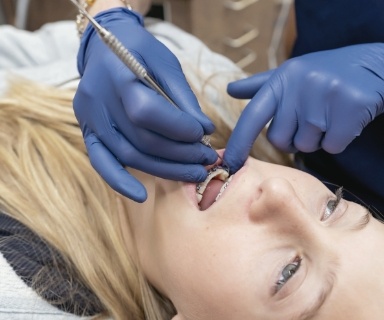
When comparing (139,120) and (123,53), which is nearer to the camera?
(123,53)

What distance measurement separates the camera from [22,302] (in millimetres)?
931

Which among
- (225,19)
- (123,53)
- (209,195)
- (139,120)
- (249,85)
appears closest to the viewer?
(123,53)

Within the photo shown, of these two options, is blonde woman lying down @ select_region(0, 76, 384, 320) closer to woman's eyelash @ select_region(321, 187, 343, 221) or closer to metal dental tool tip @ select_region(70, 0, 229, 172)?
woman's eyelash @ select_region(321, 187, 343, 221)

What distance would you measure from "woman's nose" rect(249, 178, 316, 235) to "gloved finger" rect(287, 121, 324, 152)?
172mm

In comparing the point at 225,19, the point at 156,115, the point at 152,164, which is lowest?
the point at 225,19

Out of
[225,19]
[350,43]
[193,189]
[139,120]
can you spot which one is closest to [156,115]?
[139,120]

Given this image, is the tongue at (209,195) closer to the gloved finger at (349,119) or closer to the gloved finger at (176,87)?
the gloved finger at (176,87)

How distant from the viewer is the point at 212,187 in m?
0.89

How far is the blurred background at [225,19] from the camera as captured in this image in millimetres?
1947

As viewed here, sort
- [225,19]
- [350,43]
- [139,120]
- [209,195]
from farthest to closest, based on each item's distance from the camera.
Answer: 1. [225,19]
2. [350,43]
3. [209,195]
4. [139,120]

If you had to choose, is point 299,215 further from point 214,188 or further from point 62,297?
point 62,297

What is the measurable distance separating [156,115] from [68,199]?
37cm

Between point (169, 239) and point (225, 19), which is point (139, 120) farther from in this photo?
point (225, 19)

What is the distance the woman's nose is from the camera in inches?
31.1
